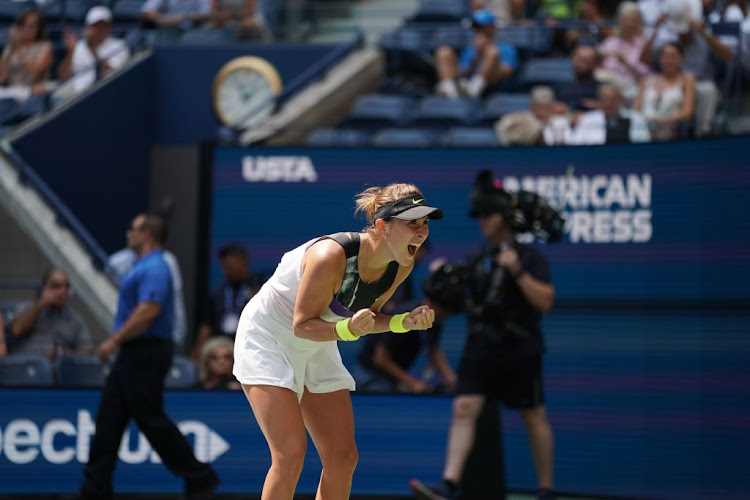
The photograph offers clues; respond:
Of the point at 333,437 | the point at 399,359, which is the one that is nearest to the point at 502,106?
the point at 399,359

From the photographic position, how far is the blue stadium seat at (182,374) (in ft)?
34.0

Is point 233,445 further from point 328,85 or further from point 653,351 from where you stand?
point 328,85

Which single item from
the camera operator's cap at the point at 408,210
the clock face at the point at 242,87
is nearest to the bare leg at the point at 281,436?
the camera operator's cap at the point at 408,210

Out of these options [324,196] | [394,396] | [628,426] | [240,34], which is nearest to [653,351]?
[628,426]

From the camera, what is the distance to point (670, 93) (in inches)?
430

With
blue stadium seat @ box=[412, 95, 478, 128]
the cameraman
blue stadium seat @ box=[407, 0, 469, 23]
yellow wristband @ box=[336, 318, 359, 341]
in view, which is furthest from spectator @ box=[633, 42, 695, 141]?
yellow wristband @ box=[336, 318, 359, 341]

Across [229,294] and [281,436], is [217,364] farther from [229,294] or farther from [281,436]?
[281,436]

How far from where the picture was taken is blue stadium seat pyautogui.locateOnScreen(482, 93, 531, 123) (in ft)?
40.4

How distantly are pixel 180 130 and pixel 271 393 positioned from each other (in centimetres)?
901

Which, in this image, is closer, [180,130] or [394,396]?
[394,396]

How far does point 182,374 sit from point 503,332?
113 inches

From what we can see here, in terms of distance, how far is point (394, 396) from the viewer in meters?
9.73

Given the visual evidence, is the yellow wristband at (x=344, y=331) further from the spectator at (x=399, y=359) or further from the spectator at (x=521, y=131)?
the spectator at (x=521, y=131)

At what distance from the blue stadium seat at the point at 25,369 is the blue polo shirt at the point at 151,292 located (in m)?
1.37
